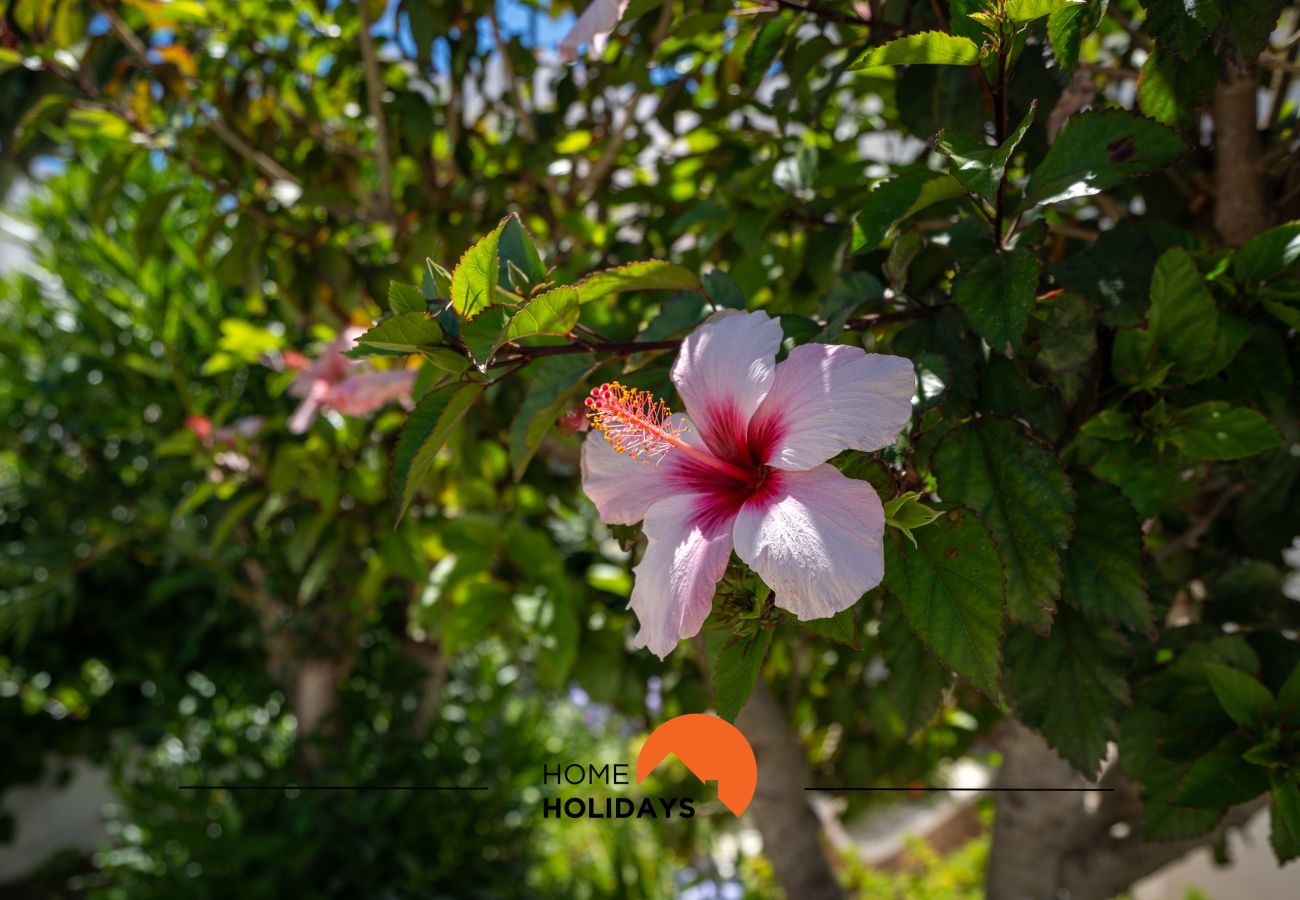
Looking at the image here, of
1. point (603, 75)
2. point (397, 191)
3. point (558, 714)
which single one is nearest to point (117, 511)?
point (397, 191)

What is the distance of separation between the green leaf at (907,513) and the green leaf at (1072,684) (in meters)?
0.25

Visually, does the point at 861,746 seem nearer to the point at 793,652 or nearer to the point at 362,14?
the point at 793,652

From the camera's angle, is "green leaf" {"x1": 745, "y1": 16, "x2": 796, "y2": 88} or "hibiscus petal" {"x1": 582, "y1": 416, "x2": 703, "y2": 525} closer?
"hibiscus petal" {"x1": 582, "y1": 416, "x2": 703, "y2": 525}

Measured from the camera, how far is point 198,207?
2.28 m

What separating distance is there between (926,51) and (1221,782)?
55 cm

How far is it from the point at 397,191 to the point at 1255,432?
1.46m

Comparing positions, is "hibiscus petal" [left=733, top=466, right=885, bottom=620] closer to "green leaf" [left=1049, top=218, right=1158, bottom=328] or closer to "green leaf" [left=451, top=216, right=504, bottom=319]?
"green leaf" [left=451, top=216, right=504, bottom=319]

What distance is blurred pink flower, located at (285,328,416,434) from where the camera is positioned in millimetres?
1189

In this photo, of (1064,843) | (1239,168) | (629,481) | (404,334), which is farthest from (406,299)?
(1064,843)

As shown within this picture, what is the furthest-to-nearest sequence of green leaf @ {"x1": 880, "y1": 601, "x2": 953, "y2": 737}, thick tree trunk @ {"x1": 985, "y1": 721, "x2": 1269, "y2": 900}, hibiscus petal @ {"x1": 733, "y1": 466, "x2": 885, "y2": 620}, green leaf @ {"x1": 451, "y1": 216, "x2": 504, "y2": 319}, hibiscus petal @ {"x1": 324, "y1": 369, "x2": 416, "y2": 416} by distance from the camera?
hibiscus petal @ {"x1": 324, "y1": 369, "x2": 416, "y2": 416} → thick tree trunk @ {"x1": 985, "y1": 721, "x2": 1269, "y2": 900} → green leaf @ {"x1": 880, "y1": 601, "x2": 953, "y2": 737} → green leaf @ {"x1": 451, "y1": 216, "x2": 504, "y2": 319} → hibiscus petal @ {"x1": 733, "y1": 466, "x2": 885, "y2": 620}

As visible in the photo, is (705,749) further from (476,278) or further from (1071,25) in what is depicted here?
(1071,25)

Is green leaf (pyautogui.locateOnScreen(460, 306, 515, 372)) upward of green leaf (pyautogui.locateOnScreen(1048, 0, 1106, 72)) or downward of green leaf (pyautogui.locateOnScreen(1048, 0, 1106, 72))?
downward

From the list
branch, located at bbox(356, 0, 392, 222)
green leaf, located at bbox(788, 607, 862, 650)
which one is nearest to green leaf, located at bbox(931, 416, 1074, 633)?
green leaf, located at bbox(788, 607, 862, 650)

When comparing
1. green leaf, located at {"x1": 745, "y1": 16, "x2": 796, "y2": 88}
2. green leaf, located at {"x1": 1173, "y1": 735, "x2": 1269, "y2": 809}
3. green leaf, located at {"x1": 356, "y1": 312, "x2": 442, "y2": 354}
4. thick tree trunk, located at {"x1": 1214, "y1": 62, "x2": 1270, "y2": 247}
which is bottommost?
green leaf, located at {"x1": 1173, "y1": 735, "x2": 1269, "y2": 809}
